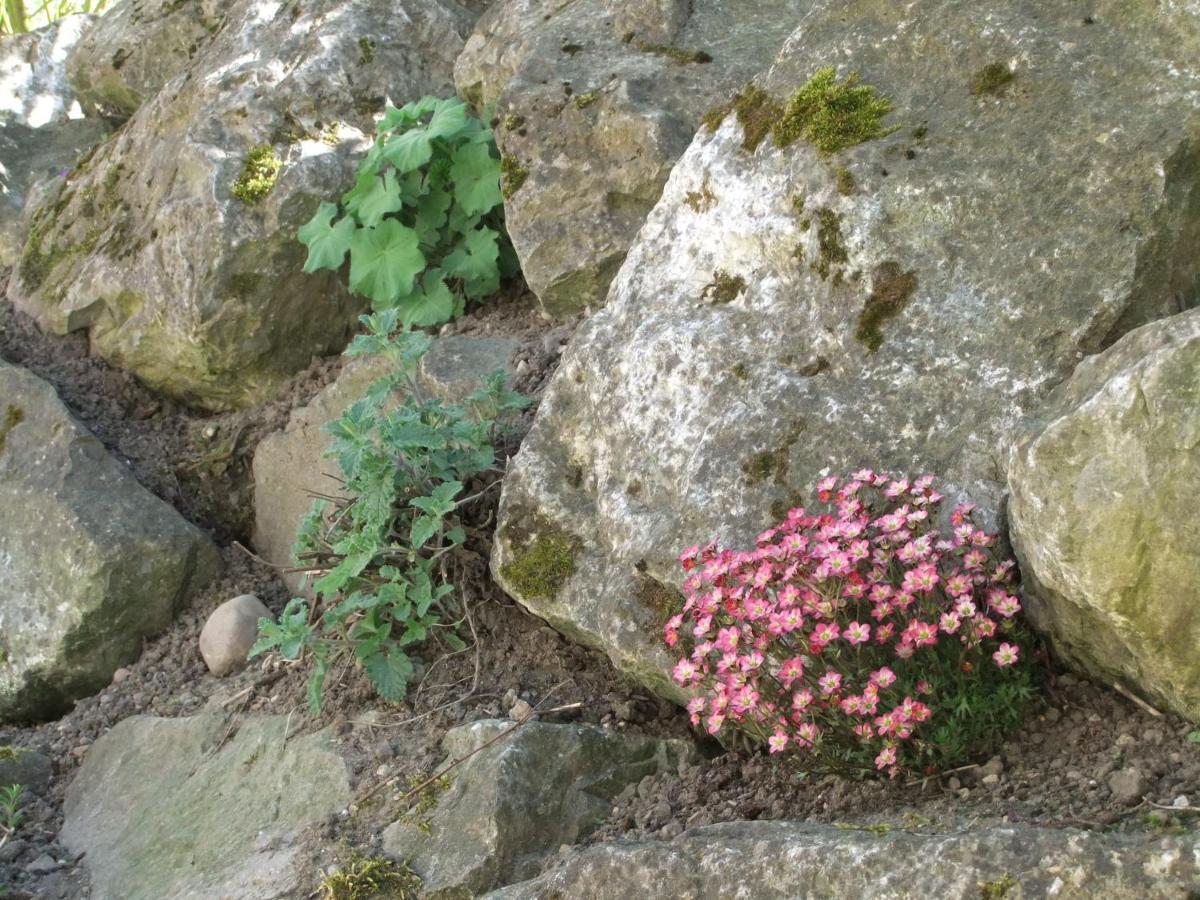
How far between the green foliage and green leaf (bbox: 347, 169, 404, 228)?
93 centimetres

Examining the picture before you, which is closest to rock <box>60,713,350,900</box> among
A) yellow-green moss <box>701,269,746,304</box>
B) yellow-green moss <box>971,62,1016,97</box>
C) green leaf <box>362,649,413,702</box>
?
green leaf <box>362,649,413,702</box>

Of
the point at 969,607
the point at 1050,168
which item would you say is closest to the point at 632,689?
the point at 969,607

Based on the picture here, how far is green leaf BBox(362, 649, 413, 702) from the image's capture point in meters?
3.82

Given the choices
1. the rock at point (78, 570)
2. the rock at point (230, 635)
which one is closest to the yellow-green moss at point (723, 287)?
the rock at point (230, 635)

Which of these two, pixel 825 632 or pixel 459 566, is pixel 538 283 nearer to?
pixel 459 566

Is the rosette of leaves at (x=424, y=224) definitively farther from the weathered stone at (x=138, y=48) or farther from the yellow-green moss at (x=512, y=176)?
the weathered stone at (x=138, y=48)

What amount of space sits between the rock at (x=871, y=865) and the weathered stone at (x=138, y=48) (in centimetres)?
519

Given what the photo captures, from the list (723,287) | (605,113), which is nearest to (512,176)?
(605,113)

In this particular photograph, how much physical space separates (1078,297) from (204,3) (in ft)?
17.3

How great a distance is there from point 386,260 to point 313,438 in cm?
76

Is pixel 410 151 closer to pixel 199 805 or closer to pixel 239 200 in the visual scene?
pixel 239 200

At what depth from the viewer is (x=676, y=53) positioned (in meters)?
4.95

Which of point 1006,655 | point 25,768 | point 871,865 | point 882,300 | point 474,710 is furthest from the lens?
point 25,768

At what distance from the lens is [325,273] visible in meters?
5.52
